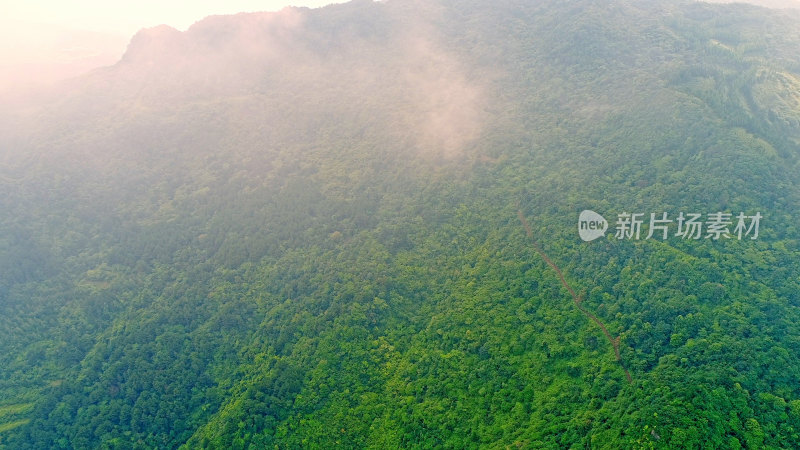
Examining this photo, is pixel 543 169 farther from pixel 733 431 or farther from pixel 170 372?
pixel 170 372

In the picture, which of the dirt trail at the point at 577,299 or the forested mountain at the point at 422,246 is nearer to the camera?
the forested mountain at the point at 422,246

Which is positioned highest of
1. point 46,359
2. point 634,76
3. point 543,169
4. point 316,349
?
point 634,76

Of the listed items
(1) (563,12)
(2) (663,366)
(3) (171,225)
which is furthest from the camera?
(1) (563,12)

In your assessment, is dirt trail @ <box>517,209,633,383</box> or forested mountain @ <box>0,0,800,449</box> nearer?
forested mountain @ <box>0,0,800,449</box>

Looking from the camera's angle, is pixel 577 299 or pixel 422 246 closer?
pixel 577 299

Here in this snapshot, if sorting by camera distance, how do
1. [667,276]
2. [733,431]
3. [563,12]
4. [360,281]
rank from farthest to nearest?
[563,12], [360,281], [667,276], [733,431]

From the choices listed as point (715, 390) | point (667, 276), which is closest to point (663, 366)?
point (715, 390)

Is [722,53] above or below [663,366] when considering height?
above

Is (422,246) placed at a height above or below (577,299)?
below
